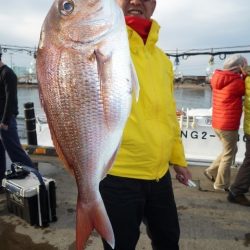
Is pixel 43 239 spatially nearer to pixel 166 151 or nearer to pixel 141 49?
pixel 166 151

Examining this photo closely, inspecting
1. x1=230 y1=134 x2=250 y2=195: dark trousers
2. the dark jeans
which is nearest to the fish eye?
x1=230 y1=134 x2=250 y2=195: dark trousers

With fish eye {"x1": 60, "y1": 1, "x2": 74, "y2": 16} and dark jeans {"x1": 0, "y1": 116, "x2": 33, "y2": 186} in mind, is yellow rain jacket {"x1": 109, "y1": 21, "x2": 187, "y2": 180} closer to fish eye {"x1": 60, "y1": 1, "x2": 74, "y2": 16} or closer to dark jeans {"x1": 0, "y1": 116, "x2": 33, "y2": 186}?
fish eye {"x1": 60, "y1": 1, "x2": 74, "y2": 16}

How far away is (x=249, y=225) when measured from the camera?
3.79 m

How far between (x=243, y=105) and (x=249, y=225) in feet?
5.30

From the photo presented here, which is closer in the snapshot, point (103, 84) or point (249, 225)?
point (103, 84)

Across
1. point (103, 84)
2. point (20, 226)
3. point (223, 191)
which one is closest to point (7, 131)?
point (20, 226)

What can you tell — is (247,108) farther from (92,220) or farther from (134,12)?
(92,220)

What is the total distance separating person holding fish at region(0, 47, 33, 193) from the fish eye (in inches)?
141

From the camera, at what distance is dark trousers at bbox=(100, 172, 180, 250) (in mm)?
1912

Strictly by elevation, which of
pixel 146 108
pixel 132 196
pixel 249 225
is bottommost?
pixel 249 225

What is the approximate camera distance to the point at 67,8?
1.16 meters

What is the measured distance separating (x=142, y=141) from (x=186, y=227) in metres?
2.19

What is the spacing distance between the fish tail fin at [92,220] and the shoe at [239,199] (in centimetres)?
337

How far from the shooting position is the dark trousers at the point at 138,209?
6.27 feet
